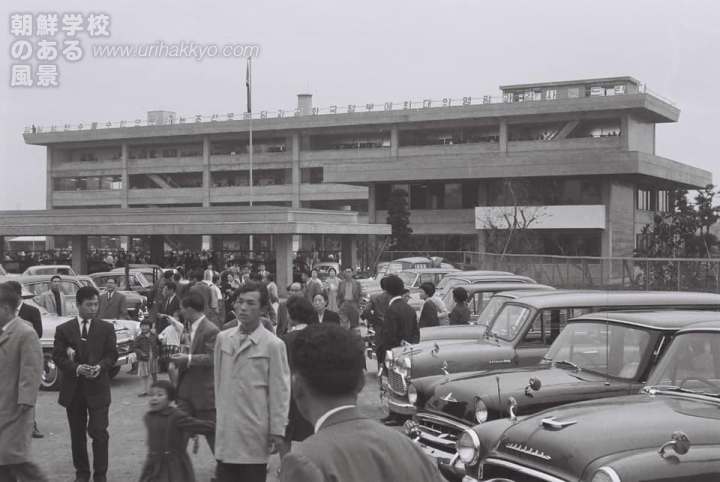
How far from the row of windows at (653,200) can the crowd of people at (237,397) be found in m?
53.5

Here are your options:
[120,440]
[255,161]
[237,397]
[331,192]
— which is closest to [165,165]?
[255,161]

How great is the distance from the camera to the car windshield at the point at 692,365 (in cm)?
613

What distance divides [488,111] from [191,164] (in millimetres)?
28044

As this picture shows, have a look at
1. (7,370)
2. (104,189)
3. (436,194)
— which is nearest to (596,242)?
(436,194)

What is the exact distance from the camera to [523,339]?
33.2ft

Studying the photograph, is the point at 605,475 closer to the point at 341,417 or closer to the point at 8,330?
the point at 341,417

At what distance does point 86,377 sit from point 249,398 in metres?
2.52

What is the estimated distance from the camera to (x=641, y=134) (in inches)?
2408

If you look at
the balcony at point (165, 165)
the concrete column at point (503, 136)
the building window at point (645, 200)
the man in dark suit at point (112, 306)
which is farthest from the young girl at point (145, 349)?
the balcony at point (165, 165)

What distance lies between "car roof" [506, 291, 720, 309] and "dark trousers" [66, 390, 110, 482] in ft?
16.9

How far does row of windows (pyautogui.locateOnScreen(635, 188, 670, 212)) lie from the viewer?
59969 millimetres

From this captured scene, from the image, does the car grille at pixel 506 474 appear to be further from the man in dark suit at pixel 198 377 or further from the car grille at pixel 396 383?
the car grille at pixel 396 383

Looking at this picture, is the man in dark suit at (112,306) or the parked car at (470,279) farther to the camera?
the parked car at (470,279)

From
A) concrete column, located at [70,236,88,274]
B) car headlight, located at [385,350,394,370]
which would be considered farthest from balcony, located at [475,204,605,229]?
car headlight, located at [385,350,394,370]
